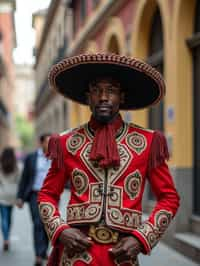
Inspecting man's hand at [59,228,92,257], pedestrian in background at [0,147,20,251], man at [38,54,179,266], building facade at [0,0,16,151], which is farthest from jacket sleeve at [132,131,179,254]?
building facade at [0,0,16,151]

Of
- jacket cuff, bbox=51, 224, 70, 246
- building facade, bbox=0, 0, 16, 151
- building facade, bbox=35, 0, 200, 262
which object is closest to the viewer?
jacket cuff, bbox=51, 224, 70, 246

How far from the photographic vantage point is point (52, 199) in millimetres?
3369

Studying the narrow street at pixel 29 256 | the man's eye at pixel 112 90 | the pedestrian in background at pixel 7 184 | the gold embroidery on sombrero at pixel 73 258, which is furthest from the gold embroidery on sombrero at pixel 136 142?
the pedestrian in background at pixel 7 184

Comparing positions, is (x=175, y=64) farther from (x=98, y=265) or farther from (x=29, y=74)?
(x=29, y=74)

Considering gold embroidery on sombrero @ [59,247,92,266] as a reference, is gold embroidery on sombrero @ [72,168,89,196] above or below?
above

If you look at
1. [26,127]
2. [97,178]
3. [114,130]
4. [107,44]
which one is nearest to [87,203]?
[97,178]

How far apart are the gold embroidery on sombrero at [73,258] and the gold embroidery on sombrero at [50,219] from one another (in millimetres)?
128

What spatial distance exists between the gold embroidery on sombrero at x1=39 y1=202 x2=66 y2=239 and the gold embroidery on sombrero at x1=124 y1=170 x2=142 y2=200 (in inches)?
15.0

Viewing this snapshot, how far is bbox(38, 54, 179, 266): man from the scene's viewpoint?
320cm

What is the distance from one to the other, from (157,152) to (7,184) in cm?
669

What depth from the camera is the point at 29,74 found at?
13488 centimetres

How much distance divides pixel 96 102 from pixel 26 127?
12234cm

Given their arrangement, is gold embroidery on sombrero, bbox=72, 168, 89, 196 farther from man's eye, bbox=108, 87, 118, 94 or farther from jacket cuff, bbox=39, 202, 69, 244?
man's eye, bbox=108, 87, 118, 94

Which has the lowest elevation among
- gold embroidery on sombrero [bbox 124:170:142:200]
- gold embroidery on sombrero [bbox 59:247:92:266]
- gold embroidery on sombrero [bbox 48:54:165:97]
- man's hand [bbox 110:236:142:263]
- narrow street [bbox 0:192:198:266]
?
narrow street [bbox 0:192:198:266]
